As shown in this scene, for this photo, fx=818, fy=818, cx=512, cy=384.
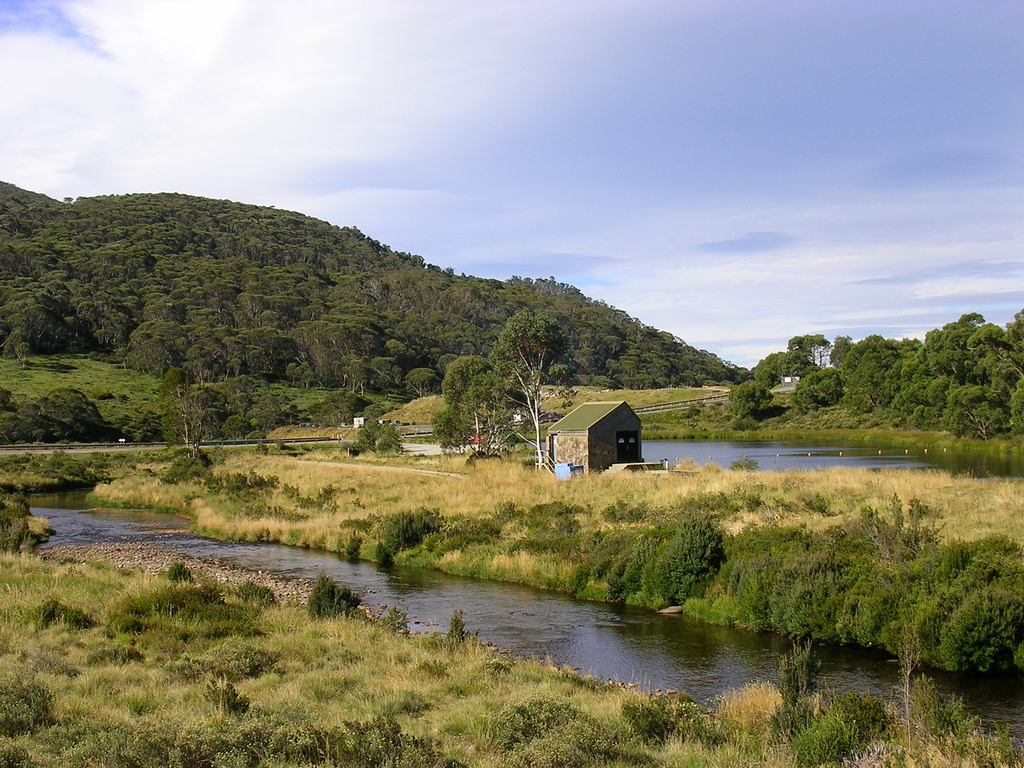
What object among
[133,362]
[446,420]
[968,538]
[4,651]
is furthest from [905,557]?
[133,362]

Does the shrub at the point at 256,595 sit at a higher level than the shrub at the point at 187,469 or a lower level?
lower

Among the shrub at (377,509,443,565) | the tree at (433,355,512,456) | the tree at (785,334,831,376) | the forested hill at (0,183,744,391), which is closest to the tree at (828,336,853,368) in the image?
the tree at (785,334,831,376)

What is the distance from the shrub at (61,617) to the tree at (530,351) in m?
31.6

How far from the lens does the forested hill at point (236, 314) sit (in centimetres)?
11619

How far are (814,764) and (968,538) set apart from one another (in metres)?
14.0

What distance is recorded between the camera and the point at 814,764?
9094mm

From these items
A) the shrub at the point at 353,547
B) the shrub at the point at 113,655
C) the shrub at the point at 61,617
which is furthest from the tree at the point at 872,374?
the shrub at the point at 113,655

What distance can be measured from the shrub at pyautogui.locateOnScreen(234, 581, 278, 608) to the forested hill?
315 feet

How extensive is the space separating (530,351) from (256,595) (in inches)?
1198

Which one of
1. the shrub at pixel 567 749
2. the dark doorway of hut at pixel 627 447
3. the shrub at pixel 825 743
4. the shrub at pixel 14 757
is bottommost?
the shrub at pixel 825 743

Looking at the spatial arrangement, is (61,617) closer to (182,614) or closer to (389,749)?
(182,614)

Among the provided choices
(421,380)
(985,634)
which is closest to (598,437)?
(985,634)

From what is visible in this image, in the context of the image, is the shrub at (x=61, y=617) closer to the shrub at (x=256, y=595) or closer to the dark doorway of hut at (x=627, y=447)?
the shrub at (x=256, y=595)

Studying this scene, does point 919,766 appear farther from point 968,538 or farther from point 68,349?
point 68,349
